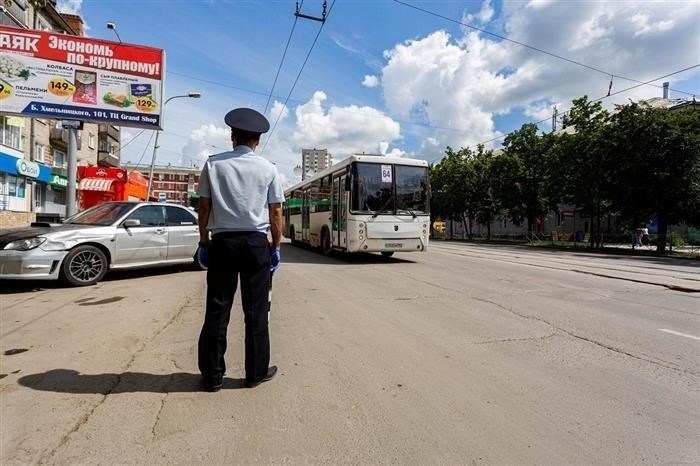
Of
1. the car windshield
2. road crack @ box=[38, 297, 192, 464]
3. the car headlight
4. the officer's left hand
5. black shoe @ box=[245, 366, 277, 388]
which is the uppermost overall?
the car windshield

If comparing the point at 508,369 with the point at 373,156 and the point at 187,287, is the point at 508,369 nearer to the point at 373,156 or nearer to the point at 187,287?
the point at 187,287

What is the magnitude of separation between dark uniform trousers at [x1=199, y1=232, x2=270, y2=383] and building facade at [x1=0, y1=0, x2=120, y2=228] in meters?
20.3

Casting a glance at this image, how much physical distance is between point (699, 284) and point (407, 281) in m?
6.50

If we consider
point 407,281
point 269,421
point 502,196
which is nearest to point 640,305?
point 407,281

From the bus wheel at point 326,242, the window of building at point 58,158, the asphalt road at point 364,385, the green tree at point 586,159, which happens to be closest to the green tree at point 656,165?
the green tree at point 586,159

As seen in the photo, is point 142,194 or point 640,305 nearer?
point 640,305

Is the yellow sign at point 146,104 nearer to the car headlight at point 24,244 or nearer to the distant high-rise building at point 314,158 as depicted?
the car headlight at point 24,244

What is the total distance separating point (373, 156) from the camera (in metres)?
12.8

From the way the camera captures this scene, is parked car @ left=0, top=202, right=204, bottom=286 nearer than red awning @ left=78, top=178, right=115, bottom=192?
Yes

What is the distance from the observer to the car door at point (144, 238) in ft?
28.7

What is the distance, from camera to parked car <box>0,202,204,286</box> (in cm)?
739

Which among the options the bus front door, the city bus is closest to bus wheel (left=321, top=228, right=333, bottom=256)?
the bus front door

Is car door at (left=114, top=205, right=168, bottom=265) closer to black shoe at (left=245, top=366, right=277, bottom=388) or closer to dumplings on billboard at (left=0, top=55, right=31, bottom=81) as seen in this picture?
black shoe at (left=245, top=366, right=277, bottom=388)

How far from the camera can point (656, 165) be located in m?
23.6
